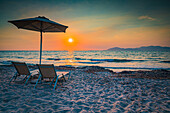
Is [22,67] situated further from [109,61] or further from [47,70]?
[109,61]

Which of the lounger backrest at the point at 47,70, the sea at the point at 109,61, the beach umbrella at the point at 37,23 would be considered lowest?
the sea at the point at 109,61

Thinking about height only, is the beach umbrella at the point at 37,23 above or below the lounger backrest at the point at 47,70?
above

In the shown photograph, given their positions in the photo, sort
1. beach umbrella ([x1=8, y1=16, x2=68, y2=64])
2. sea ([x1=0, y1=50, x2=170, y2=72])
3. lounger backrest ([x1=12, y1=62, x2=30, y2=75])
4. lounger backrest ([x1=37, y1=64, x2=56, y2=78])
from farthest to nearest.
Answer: sea ([x1=0, y1=50, x2=170, y2=72]), lounger backrest ([x1=12, y1=62, x2=30, y2=75]), beach umbrella ([x1=8, y1=16, x2=68, y2=64]), lounger backrest ([x1=37, y1=64, x2=56, y2=78])

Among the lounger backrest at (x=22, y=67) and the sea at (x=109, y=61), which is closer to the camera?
the lounger backrest at (x=22, y=67)

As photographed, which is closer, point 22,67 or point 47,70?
point 47,70

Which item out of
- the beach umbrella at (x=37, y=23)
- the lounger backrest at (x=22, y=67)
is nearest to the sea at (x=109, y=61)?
the beach umbrella at (x=37, y=23)

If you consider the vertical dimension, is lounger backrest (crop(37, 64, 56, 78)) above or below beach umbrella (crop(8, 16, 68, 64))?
below

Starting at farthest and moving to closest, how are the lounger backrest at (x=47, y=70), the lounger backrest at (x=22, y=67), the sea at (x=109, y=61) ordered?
the sea at (x=109, y=61)
the lounger backrest at (x=22, y=67)
the lounger backrest at (x=47, y=70)

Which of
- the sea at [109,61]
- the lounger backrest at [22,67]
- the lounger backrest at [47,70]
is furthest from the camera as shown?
the sea at [109,61]

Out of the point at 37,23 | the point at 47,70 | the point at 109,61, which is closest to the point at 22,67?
the point at 47,70

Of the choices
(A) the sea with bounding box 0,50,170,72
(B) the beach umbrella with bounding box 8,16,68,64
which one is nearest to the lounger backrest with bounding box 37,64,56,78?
(B) the beach umbrella with bounding box 8,16,68,64

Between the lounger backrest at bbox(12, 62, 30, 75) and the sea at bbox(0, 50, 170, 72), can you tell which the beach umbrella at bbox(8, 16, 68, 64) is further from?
the sea at bbox(0, 50, 170, 72)

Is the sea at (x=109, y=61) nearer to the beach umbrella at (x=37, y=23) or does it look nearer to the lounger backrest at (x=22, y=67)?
the beach umbrella at (x=37, y=23)

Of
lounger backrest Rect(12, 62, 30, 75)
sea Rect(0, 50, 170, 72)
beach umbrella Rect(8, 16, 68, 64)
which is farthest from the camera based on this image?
sea Rect(0, 50, 170, 72)
